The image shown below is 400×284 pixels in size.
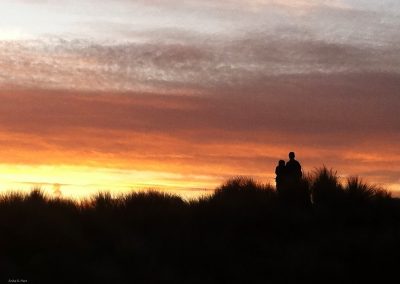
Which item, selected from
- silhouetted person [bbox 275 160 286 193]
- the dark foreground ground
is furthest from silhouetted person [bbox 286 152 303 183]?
the dark foreground ground

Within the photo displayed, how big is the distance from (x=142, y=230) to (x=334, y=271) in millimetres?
5911

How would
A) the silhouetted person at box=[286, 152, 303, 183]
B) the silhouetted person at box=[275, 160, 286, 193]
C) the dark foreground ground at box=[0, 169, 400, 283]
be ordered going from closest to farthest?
the dark foreground ground at box=[0, 169, 400, 283], the silhouetted person at box=[275, 160, 286, 193], the silhouetted person at box=[286, 152, 303, 183]

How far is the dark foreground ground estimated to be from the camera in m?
22.2

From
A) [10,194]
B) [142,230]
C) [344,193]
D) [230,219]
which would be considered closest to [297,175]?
[344,193]

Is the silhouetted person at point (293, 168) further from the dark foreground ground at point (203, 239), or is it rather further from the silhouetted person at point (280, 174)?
the dark foreground ground at point (203, 239)

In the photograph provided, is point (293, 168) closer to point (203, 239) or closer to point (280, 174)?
point (280, 174)

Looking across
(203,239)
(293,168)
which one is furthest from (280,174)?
(203,239)

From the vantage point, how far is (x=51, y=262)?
21547 millimetres

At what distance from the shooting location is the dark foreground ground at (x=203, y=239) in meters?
22.2

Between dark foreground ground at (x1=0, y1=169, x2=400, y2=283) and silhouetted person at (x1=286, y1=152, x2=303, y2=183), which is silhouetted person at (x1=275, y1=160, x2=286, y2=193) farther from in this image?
dark foreground ground at (x1=0, y1=169, x2=400, y2=283)

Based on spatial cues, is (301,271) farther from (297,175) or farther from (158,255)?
(297,175)

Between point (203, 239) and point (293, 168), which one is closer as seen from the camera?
point (203, 239)

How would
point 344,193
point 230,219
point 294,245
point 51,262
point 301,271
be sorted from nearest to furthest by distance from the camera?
point 51,262, point 301,271, point 294,245, point 230,219, point 344,193

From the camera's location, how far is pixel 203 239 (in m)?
24.9
